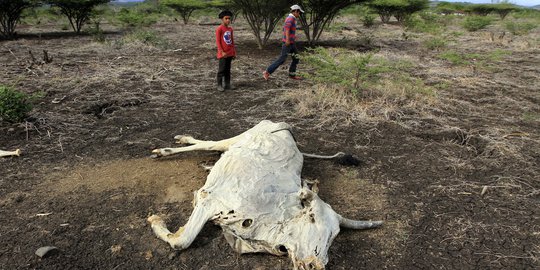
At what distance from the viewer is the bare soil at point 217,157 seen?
9.28 ft

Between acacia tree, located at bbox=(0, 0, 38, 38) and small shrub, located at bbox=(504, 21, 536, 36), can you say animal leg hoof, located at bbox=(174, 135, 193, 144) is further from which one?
small shrub, located at bbox=(504, 21, 536, 36)

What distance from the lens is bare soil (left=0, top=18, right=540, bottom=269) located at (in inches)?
111

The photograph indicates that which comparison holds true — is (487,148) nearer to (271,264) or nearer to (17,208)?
(271,264)

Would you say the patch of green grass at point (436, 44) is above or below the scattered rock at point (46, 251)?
above

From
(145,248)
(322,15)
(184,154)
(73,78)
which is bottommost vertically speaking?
(145,248)

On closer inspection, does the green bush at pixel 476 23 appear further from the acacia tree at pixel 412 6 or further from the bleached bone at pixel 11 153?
the bleached bone at pixel 11 153

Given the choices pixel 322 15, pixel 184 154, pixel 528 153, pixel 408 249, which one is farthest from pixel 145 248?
pixel 322 15

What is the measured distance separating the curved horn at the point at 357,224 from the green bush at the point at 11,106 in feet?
15.1

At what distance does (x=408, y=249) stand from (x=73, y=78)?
23.5ft

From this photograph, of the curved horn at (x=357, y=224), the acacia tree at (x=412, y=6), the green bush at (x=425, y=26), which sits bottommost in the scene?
the curved horn at (x=357, y=224)

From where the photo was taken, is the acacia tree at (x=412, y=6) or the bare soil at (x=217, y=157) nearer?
the bare soil at (x=217, y=157)

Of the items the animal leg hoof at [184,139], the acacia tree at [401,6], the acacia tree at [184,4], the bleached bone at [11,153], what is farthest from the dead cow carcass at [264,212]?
the acacia tree at [401,6]

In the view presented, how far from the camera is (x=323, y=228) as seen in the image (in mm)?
2436

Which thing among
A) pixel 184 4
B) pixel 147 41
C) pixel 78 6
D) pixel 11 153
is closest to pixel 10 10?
pixel 78 6
